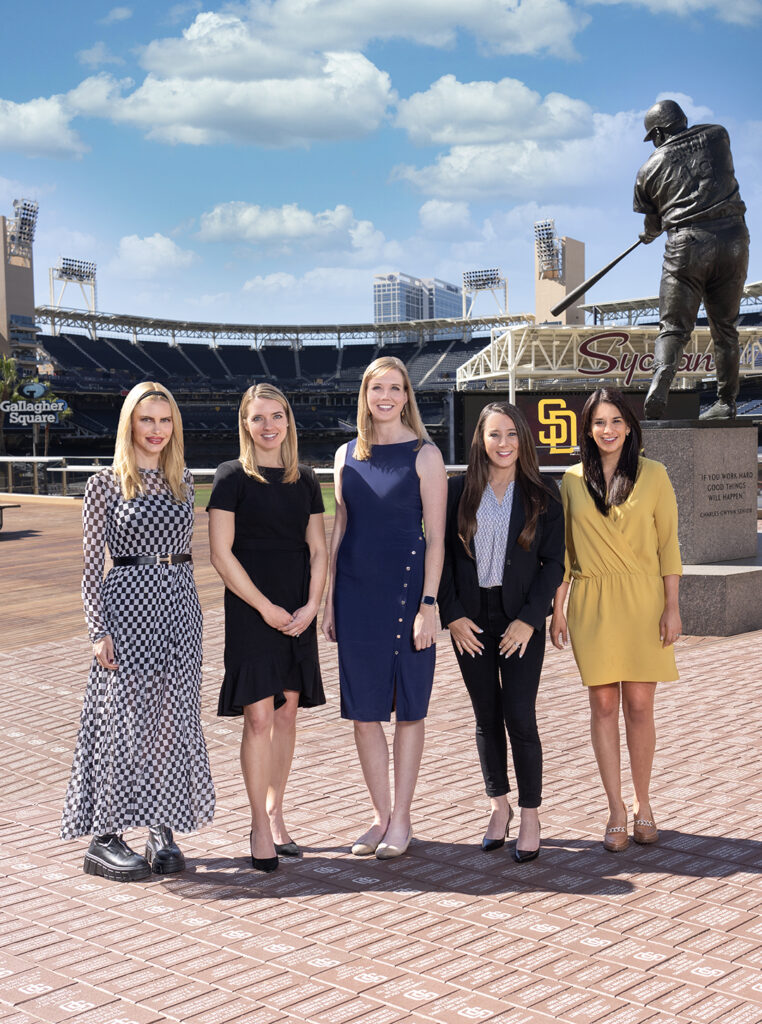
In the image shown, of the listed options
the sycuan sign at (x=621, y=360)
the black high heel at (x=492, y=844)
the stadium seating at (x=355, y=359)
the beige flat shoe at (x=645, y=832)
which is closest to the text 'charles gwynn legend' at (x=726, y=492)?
the beige flat shoe at (x=645, y=832)

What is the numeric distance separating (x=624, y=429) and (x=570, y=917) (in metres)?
1.79

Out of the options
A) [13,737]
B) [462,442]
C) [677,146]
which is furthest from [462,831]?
[462,442]

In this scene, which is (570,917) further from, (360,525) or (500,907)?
(360,525)

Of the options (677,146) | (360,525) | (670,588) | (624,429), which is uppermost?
(677,146)

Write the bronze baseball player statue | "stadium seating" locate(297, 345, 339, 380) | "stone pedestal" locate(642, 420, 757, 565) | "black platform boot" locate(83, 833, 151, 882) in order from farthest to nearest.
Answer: "stadium seating" locate(297, 345, 339, 380) → "stone pedestal" locate(642, 420, 757, 565) → the bronze baseball player statue → "black platform boot" locate(83, 833, 151, 882)

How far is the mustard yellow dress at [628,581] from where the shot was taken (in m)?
3.71

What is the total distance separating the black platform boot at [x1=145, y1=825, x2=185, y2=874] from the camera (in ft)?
11.8

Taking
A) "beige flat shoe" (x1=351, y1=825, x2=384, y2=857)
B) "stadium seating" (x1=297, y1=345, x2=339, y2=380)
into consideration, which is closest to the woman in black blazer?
"beige flat shoe" (x1=351, y1=825, x2=384, y2=857)

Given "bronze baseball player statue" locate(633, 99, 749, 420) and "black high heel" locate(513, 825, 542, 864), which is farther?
"bronze baseball player statue" locate(633, 99, 749, 420)

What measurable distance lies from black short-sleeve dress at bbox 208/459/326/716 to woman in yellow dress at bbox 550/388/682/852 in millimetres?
1057

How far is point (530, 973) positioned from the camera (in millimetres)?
2752

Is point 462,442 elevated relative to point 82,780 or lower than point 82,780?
elevated

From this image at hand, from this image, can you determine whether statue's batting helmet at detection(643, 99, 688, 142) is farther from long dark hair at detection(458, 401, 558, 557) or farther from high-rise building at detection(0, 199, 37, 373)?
high-rise building at detection(0, 199, 37, 373)

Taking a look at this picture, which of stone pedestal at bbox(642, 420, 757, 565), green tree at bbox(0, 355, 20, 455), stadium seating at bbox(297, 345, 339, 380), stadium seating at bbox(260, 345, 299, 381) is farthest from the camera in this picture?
stadium seating at bbox(260, 345, 299, 381)
